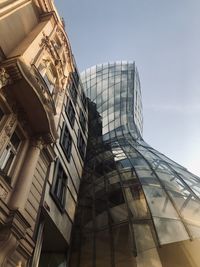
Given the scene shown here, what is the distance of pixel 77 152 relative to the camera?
1923cm

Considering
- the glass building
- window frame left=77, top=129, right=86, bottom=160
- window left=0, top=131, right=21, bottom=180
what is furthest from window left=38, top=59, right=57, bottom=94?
the glass building

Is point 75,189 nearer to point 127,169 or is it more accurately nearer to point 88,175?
point 88,175

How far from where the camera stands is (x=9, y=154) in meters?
10.2

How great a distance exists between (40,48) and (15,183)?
758 cm

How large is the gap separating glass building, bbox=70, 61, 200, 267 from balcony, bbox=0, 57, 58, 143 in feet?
17.7

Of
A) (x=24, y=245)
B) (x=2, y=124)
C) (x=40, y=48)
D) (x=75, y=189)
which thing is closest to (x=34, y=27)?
(x=40, y=48)

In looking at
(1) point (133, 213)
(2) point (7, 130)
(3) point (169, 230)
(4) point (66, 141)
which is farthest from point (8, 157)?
(3) point (169, 230)

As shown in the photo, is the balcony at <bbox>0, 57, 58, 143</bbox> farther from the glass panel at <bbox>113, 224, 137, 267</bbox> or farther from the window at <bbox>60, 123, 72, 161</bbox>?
the glass panel at <bbox>113, 224, 137, 267</bbox>

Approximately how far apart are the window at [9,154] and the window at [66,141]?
483cm

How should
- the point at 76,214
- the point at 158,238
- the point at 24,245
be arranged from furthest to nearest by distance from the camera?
the point at 76,214
the point at 158,238
the point at 24,245

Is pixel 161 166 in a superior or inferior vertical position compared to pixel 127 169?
inferior

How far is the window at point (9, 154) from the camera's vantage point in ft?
31.6

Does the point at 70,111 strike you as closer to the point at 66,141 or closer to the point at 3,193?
the point at 66,141

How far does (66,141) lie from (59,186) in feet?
11.9
